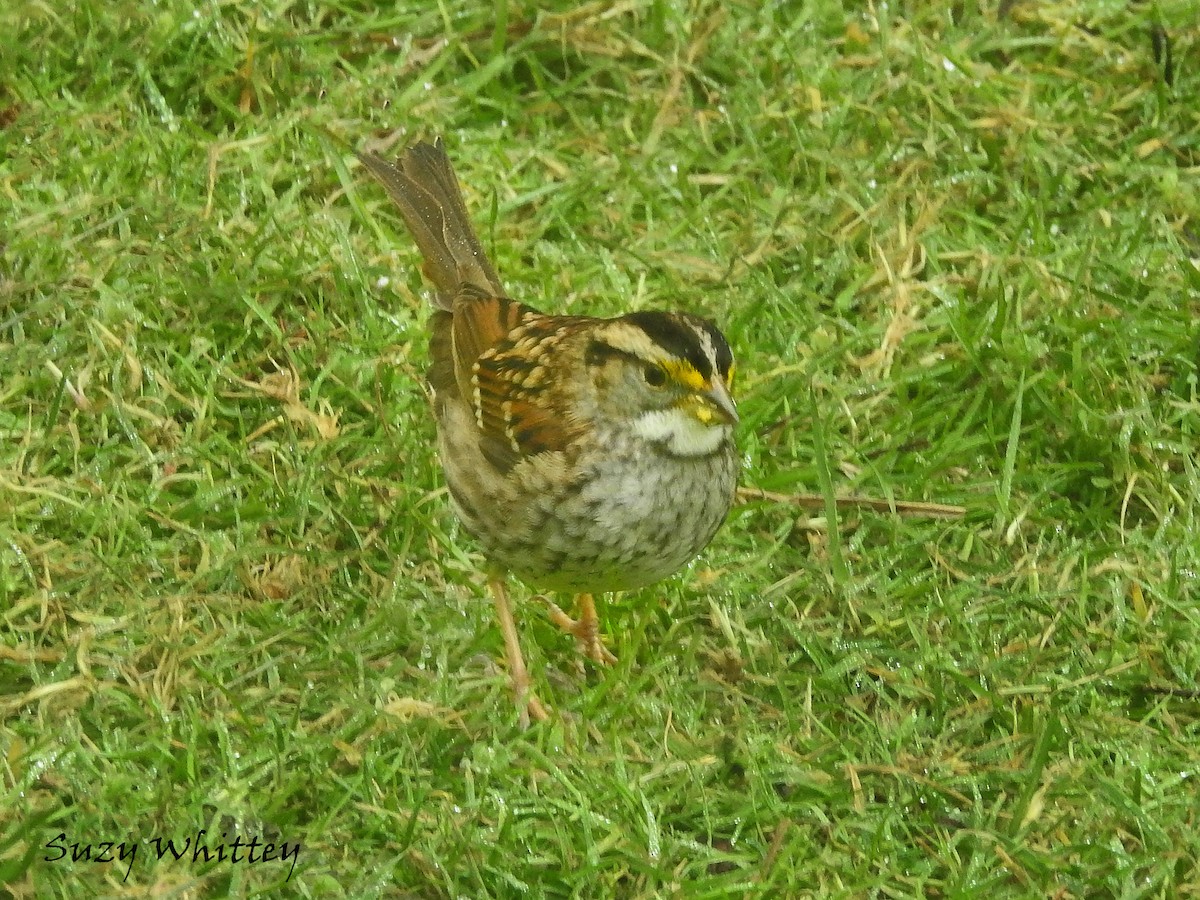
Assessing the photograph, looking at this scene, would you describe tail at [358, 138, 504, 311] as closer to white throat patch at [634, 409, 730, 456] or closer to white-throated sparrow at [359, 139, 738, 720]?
white-throated sparrow at [359, 139, 738, 720]

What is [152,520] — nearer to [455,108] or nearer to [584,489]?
[584,489]

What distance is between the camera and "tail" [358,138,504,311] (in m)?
5.37

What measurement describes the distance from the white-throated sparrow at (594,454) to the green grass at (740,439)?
413mm

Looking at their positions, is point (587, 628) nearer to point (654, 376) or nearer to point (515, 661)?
point (515, 661)

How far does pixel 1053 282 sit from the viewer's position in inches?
237

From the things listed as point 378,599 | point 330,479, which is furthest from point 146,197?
point 378,599

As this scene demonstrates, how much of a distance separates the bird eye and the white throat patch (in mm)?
72

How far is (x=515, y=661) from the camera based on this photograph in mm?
4777

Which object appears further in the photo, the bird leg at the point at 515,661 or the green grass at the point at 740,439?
the bird leg at the point at 515,661
